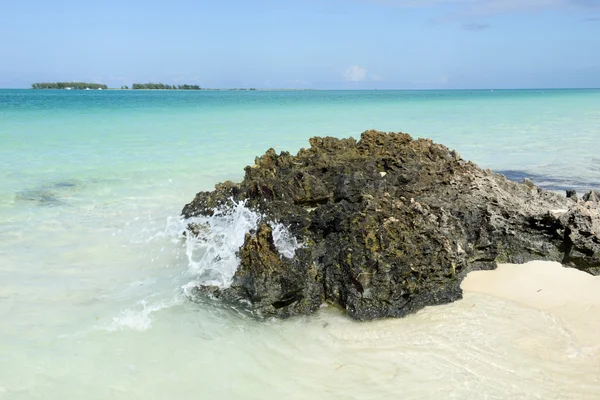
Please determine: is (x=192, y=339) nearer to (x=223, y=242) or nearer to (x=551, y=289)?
(x=223, y=242)

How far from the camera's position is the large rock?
14.9 feet

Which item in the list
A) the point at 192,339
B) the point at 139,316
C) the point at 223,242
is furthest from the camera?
the point at 223,242

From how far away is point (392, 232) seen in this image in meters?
4.66

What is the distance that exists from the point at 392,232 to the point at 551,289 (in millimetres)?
1512

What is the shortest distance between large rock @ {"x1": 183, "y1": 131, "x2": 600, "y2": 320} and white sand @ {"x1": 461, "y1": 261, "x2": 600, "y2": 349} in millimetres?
141

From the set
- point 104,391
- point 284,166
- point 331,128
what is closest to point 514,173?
point 284,166

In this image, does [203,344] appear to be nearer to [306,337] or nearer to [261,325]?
[261,325]

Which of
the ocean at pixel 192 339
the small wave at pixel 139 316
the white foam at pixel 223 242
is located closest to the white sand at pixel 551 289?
the ocean at pixel 192 339

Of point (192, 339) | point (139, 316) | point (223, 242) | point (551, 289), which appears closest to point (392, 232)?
point (551, 289)

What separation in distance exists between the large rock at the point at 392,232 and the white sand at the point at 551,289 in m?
Answer: 0.14

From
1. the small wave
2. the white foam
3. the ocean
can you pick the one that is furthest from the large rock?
the small wave

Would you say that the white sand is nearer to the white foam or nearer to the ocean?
the ocean

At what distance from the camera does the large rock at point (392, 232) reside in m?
4.53

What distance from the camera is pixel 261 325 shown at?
4.43 meters
